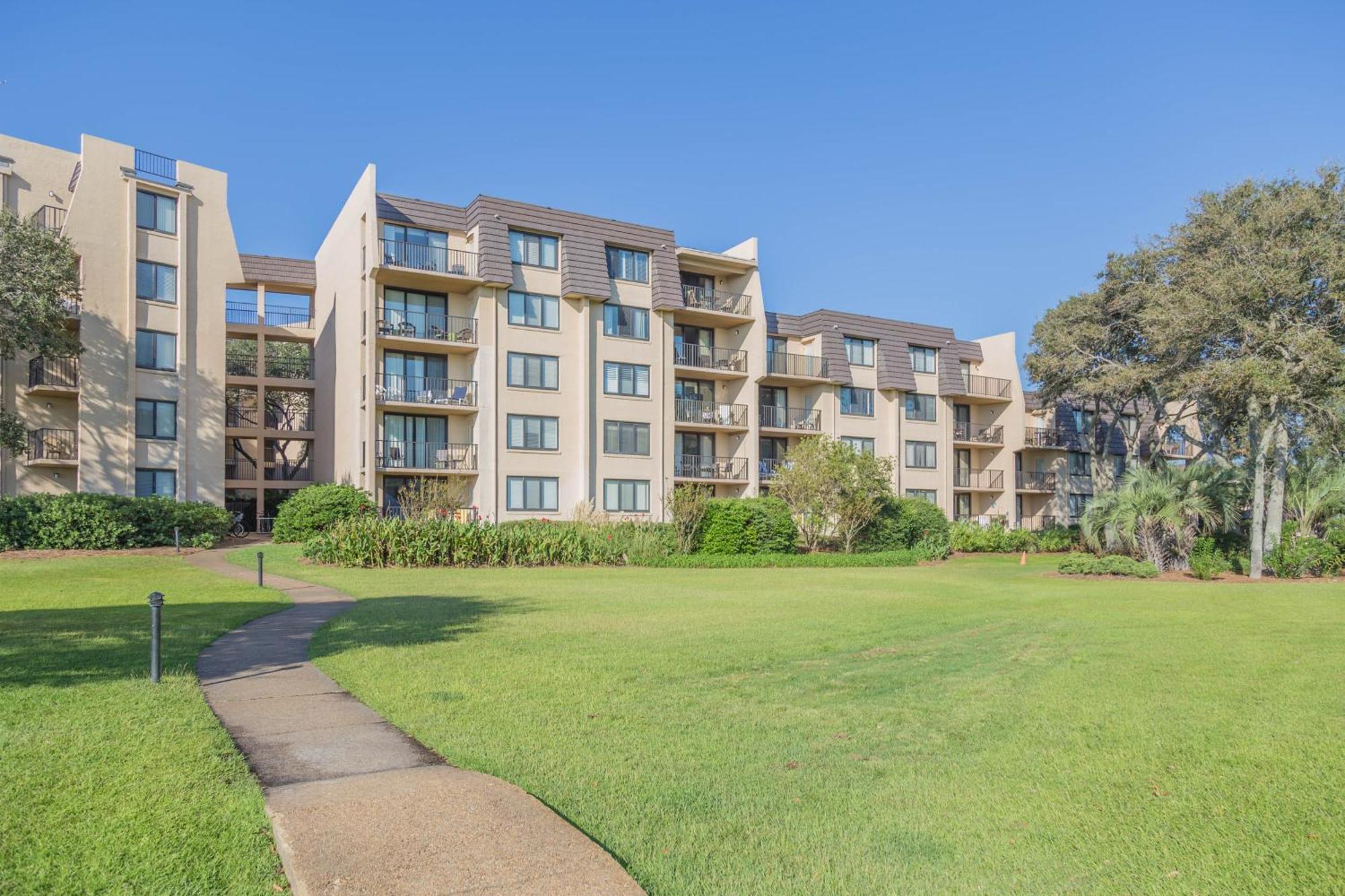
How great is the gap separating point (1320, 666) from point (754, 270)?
32753 mm

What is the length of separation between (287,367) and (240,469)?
12713mm

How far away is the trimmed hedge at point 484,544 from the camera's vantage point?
75.6ft

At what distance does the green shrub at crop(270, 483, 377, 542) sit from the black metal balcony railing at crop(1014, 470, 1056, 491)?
3735 centimetres

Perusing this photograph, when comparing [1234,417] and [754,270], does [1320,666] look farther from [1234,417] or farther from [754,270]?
[754,270]

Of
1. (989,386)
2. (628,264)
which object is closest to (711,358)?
(628,264)

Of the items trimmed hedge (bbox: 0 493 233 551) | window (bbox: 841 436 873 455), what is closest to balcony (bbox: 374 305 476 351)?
trimmed hedge (bbox: 0 493 233 551)

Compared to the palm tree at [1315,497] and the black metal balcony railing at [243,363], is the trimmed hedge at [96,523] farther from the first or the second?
the palm tree at [1315,497]

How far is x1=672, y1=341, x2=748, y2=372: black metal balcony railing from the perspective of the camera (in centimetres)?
3975

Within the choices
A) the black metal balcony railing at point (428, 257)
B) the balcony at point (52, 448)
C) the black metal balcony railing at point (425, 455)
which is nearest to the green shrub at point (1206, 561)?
the black metal balcony railing at point (425, 455)

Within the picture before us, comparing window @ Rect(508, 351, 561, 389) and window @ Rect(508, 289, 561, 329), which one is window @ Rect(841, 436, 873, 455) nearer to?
window @ Rect(508, 351, 561, 389)

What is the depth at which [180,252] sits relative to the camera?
1299 inches

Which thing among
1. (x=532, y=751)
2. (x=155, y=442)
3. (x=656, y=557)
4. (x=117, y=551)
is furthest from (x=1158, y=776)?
(x=155, y=442)

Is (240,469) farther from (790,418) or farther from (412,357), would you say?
(790,418)

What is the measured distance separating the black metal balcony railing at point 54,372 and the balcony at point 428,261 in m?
11.1
